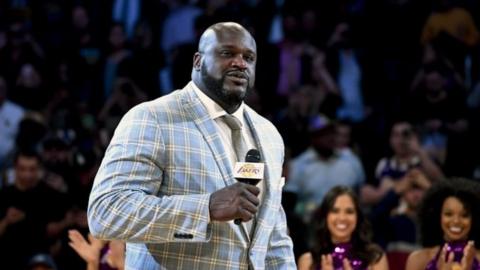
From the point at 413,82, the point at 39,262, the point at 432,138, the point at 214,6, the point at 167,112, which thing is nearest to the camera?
the point at 167,112

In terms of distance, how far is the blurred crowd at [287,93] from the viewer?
8.43m

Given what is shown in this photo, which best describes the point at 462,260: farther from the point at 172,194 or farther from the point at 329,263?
the point at 172,194

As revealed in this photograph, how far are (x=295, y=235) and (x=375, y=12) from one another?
3786 mm

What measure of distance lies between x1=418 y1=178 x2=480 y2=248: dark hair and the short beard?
2.82m

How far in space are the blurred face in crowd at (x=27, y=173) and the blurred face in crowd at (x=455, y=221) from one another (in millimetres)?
3429

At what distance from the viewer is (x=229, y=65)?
3812 millimetres

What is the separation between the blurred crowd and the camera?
8430 mm

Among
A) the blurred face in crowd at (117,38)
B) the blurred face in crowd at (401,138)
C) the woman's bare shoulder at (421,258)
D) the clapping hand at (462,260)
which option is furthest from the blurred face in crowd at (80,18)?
the clapping hand at (462,260)

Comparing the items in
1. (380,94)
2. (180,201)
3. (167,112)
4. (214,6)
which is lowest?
(180,201)

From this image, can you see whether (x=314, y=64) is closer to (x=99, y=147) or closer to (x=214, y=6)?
(x=214, y=6)

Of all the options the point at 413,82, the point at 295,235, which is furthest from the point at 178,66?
the point at 295,235

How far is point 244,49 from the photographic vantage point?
3.85m

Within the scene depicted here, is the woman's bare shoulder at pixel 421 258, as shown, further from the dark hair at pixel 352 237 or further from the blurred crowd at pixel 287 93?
the blurred crowd at pixel 287 93

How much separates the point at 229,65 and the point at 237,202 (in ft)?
1.88
